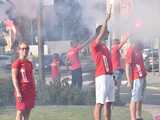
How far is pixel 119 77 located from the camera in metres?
18.4

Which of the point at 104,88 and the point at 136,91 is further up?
the point at 104,88

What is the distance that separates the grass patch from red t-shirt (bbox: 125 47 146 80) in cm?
131

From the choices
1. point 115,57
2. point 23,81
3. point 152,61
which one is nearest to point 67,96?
point 115,57

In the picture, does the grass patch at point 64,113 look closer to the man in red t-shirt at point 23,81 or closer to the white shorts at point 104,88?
the white shorts at point 104,88

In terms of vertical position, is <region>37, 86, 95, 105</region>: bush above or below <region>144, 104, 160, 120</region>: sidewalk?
above

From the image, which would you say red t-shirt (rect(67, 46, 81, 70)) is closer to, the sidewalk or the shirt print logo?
the sidewalk

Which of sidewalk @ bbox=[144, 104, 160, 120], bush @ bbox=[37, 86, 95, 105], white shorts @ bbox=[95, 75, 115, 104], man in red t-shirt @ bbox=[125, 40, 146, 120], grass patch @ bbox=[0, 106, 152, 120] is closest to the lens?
white shorts @ bbox=[95, 75, 115, 104]

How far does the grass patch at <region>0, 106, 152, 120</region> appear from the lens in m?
12.7

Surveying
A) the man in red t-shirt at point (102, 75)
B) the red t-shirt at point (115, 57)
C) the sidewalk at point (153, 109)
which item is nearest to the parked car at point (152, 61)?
the red t-shirt at point (115, 57)

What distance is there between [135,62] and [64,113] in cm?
243

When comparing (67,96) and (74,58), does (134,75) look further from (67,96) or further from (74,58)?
(74,58)

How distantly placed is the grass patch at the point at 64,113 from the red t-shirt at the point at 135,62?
51.4 inches

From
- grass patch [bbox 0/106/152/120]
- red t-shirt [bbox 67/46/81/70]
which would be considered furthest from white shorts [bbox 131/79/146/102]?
red t-shirt [bbox 67/46/81/70]

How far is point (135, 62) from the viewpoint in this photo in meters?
11.8
